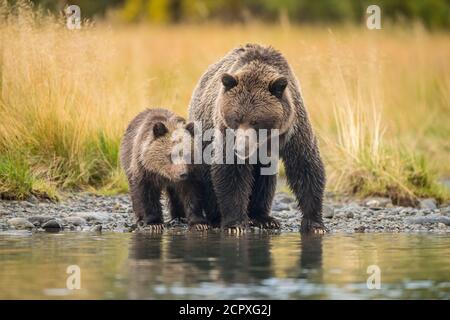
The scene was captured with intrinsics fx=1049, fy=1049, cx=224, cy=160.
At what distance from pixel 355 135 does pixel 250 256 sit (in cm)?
459

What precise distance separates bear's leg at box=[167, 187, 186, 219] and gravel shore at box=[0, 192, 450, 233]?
0.43 feet

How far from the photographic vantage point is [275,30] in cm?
2888

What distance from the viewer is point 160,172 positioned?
35.0 feet

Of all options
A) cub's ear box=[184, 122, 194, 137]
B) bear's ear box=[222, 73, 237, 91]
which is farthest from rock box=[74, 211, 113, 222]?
bear's ear box=[222, 73, 237, 91]

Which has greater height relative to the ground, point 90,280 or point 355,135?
point 355,135

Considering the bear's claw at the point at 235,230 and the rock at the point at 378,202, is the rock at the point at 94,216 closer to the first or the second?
the bear's claw at the point at 235,230

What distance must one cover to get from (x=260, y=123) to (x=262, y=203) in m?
1.58

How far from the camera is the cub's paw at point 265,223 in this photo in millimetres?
10914

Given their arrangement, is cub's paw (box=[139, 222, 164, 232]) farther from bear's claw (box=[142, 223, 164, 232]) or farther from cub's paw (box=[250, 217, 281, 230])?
cub's paw (box=[250, 217, 281, 230])

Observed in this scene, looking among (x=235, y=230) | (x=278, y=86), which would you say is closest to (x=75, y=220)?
(x=235, y=230)

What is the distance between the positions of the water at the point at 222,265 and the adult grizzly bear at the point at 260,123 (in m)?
0.37
